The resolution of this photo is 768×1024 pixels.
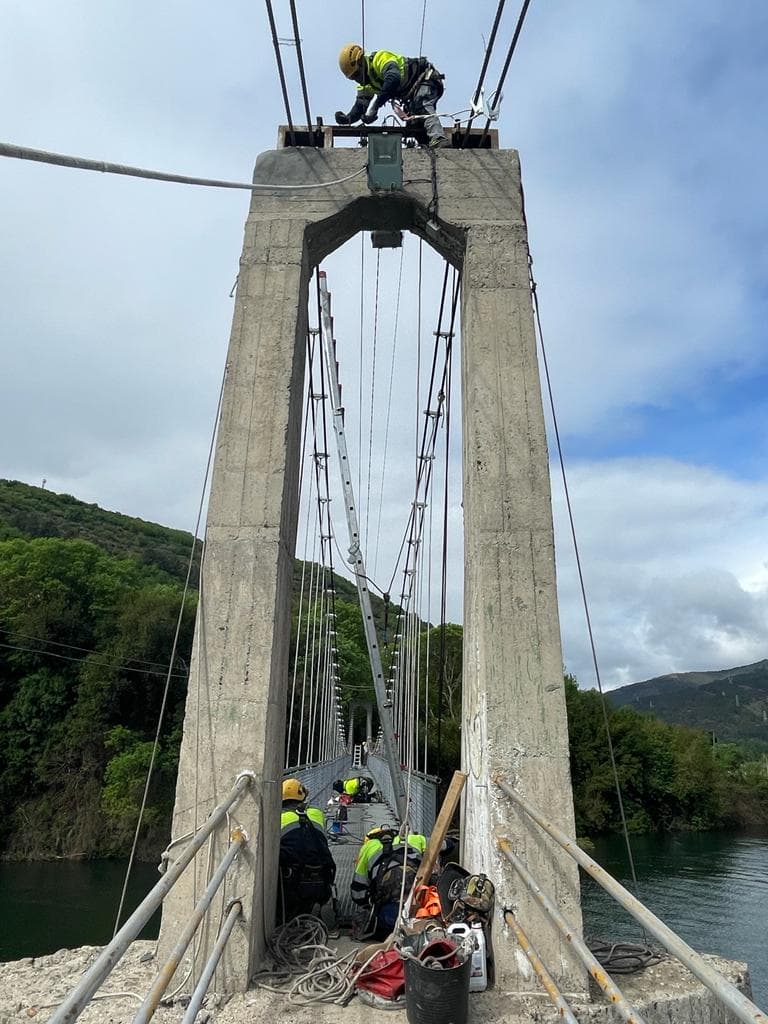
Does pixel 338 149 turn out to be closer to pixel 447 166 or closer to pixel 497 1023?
pixel 447 166

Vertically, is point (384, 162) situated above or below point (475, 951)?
above

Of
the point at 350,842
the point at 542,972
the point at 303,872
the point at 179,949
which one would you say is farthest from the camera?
the point at 350,842

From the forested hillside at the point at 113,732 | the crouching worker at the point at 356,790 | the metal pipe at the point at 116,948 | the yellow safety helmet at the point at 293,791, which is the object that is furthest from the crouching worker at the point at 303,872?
the forested hillside at the point at 113,732

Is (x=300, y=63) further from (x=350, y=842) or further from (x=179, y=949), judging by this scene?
(x=350, y=842)

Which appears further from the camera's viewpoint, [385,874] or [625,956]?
[385,874]

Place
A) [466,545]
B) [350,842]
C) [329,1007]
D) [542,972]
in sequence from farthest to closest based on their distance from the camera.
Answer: [350,842]
[466,545]
[329,1007]
[542,972]

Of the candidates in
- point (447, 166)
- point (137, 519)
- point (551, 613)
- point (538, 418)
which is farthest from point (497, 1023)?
point (137, 519)

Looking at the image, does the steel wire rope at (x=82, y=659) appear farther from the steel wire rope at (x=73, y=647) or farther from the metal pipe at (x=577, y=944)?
the metal pipe at (x=577, y=944)

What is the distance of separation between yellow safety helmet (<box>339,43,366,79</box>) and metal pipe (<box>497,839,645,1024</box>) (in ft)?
17.4

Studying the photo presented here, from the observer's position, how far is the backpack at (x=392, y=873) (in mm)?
3793

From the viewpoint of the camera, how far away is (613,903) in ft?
74.2

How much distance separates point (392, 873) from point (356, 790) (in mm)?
9861

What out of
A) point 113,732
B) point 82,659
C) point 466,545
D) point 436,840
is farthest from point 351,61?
point 82,659

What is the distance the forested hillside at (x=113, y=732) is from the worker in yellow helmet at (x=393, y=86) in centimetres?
1909
